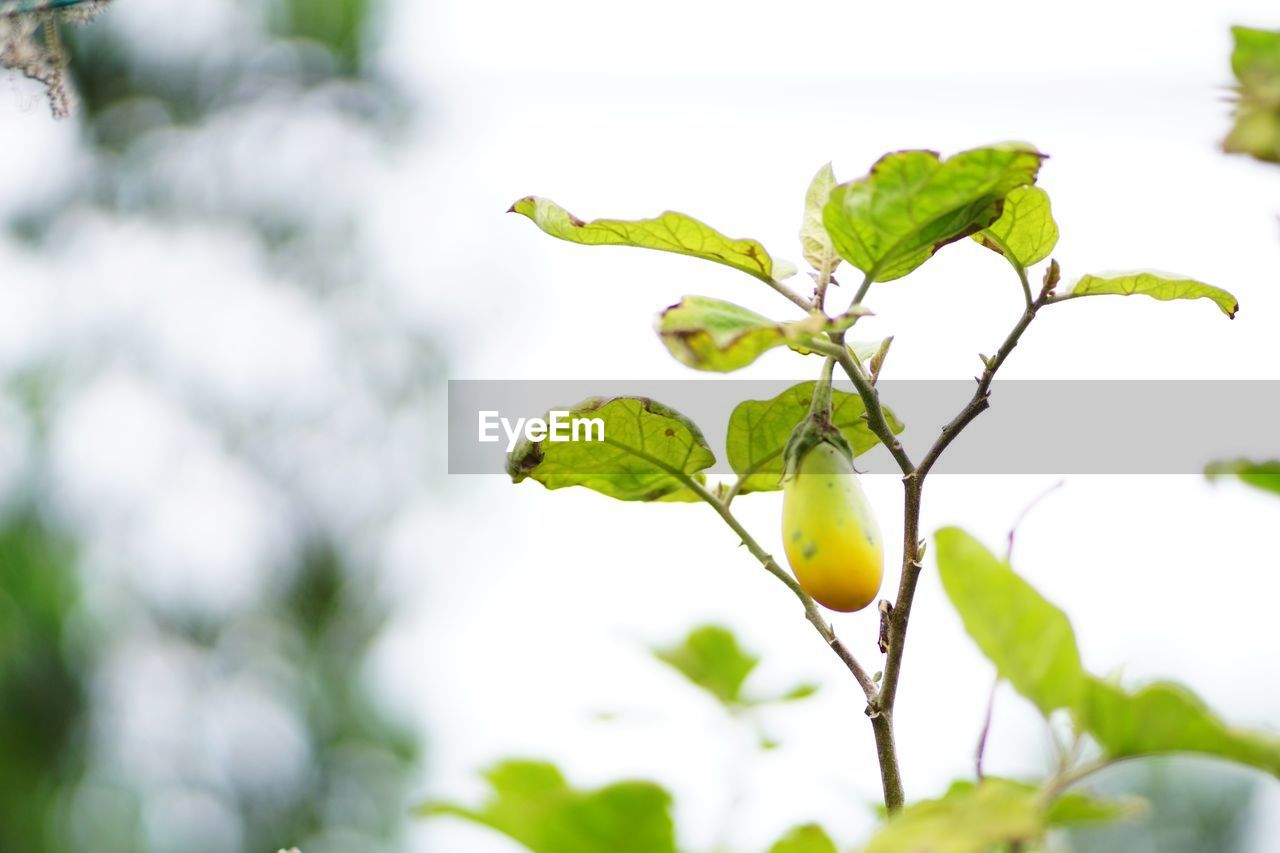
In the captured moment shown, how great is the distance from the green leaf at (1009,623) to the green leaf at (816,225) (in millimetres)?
141

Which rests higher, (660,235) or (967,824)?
(660,235)

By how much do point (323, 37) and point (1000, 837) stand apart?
4834 millimetres

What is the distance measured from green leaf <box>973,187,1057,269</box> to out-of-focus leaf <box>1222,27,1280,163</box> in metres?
0.11

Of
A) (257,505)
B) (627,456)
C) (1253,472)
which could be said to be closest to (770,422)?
(627,456)

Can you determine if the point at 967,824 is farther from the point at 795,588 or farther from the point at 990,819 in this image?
the point at 795,588

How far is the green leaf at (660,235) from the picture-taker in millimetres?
284

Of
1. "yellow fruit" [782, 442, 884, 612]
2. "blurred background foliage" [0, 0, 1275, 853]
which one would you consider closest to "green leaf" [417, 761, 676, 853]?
"yellow fruit" [782, 442, 884, 612]

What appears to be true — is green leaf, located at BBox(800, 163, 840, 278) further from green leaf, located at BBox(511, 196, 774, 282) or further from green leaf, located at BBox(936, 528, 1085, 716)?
green leaf, located at BBox(936, 528, 1085, 716)

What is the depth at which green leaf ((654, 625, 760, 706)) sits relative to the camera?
0.35 m

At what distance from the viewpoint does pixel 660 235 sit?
29 centimetres

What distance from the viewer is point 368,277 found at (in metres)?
4.52

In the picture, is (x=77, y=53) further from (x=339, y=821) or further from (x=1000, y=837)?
(x=1000, y=837)

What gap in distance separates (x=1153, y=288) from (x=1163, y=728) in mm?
166

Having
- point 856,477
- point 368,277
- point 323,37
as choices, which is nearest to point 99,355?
point 368,277
